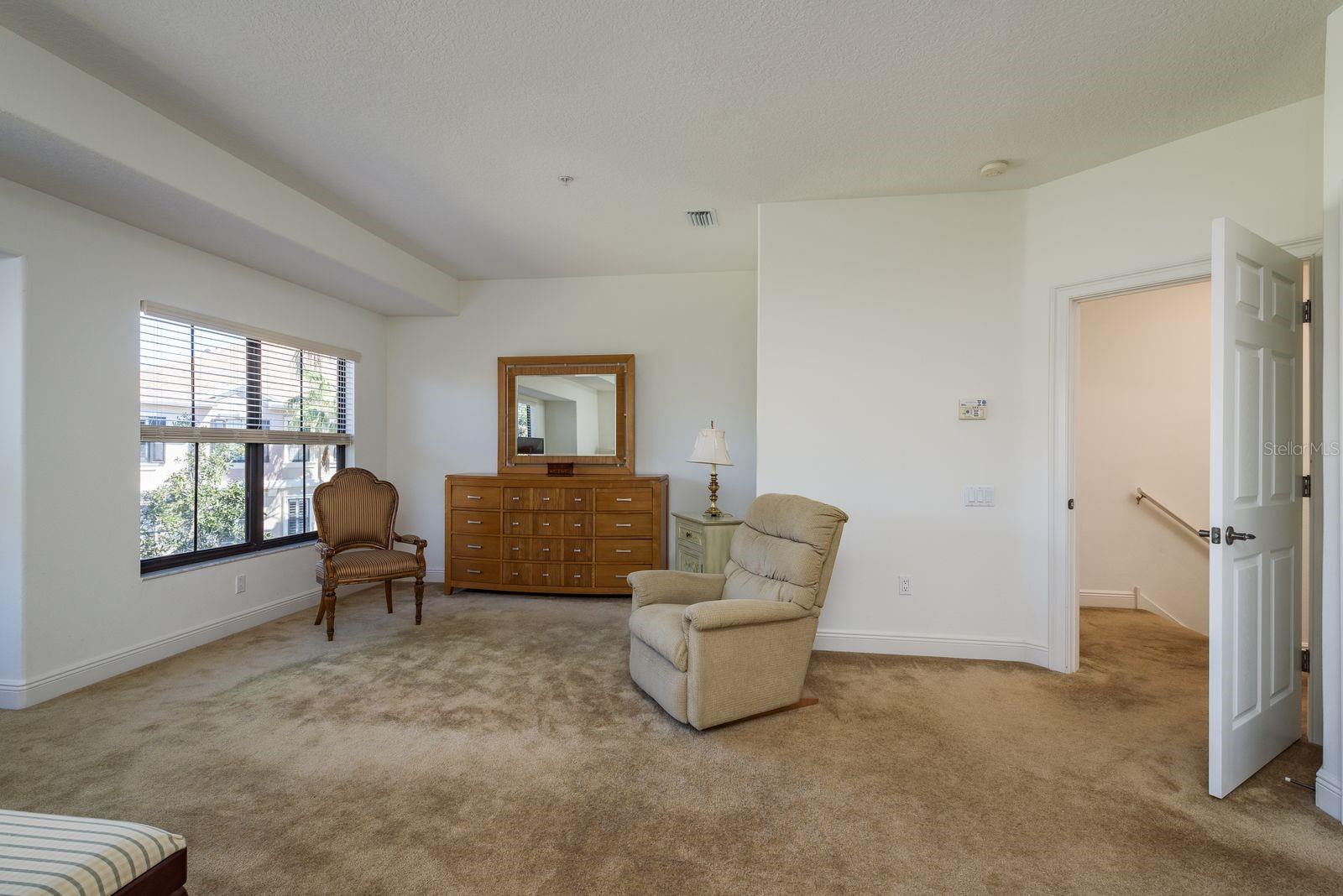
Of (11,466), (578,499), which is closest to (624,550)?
(578,499)

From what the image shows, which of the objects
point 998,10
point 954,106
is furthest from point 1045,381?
point 998,10

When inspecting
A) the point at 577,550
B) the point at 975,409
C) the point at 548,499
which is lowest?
the point at 577,550

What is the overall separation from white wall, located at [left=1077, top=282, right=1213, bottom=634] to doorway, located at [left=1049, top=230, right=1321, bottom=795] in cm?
132

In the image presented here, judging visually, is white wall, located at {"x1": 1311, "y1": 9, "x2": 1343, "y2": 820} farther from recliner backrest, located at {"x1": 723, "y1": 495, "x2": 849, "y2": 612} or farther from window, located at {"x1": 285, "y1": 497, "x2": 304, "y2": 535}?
window, located at {"x1": 285, "y1": 497, "x2": 304, "y2": 535}

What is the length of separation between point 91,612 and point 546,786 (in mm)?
2747

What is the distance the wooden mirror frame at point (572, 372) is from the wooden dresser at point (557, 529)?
16.1 inches

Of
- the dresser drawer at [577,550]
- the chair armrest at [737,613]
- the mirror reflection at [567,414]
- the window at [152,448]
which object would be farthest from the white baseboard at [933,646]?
the window at [152,448]

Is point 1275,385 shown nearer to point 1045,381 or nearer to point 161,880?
point 1045,381

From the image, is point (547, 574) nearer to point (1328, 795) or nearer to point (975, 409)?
point (975, 409)

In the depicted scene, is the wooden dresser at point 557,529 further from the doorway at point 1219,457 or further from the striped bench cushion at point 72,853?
the striped bench cushion at point 72,853

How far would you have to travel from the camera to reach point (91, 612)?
3.02 meters

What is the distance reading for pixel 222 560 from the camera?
381 centimetres

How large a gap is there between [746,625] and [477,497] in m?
2.98

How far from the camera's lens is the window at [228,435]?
344cm
